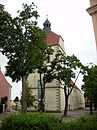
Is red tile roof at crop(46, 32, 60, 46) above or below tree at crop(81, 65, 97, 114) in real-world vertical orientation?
above

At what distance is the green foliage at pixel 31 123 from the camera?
11820mm

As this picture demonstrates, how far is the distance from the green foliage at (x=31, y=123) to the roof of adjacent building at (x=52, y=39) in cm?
4136

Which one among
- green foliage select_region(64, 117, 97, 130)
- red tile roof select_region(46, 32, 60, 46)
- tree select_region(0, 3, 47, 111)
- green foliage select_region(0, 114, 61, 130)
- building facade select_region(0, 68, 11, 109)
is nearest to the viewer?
green foliage select_region(64, 117, 97, 130)

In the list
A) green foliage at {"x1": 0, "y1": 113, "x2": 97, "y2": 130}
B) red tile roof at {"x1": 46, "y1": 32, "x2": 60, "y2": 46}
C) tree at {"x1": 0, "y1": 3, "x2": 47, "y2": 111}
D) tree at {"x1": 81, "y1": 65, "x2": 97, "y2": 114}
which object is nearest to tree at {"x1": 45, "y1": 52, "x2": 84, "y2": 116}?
tree at {"x1": 81, "y1": 65, "x2": 97, "y2": 114}

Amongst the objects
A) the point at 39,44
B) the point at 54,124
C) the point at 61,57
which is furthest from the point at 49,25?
the point at 54,124

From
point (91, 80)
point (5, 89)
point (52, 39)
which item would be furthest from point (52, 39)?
point (91, 80)

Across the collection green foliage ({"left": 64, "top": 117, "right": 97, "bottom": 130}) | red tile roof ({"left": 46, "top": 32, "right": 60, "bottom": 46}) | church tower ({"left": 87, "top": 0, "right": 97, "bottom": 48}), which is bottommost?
green foliage ({"left": 64, "top": 117, "right": 97, "bottom": 130})

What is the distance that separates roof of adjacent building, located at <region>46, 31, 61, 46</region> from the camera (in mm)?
→ 53938

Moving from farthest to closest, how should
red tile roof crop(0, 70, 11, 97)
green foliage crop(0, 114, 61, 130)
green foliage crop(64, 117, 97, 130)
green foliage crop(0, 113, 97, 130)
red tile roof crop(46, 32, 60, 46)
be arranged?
1. red tile roof crop(46, 32, 60, 46)
2. red tile roof crop(0, 70, 11, 97)
3. green foliage crop(0, 114, 61, 130)
4. green foliage crop(0, 113, 97, 130)
5. green foliage crop(64, 117, 97, 130)

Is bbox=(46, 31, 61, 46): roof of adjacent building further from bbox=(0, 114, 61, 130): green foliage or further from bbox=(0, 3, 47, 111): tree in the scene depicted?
bbox=(0, 114, 61, 130): green foliage

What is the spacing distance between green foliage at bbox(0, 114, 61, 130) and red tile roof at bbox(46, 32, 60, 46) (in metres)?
41.4

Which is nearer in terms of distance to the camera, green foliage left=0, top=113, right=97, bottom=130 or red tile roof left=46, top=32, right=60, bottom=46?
green foliage left=0, top=113, right=97, bottom=130

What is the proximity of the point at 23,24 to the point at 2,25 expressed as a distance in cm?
323

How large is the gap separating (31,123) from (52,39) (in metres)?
44.4
